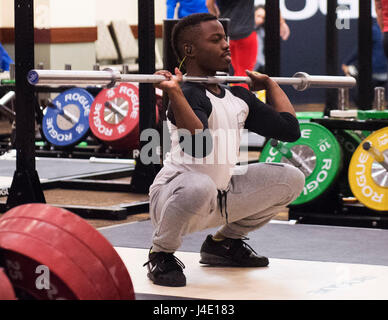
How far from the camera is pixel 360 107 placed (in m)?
6.31

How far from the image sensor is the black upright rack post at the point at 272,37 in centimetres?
495

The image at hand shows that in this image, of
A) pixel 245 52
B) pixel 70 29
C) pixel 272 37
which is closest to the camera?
pixel 272 37

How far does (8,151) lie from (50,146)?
1.07 feet

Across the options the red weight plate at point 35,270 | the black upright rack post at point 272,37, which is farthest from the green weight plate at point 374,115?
the red weight plate at point 35,270

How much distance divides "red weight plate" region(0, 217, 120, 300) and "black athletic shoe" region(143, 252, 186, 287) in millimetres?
805

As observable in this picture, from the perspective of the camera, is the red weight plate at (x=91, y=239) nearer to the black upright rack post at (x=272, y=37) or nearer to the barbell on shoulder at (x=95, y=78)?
the barbell on shoulder at (x=95, y=78)

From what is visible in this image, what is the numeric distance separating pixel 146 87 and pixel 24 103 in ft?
3.36

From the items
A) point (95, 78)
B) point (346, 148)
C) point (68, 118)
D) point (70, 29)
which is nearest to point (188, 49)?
point (95, 78)

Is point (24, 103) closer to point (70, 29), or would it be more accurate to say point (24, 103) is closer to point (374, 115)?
point (374, 115)

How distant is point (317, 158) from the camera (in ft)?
13.9

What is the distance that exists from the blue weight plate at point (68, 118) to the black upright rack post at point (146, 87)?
147 centimetres

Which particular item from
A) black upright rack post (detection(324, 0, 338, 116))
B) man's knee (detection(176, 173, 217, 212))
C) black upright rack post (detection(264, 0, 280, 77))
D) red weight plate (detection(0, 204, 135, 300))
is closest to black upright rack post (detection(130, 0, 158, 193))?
black upright rack post (detection(264, 0, 280, 77))

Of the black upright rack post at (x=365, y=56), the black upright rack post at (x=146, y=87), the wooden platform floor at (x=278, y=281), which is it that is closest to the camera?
the wooden platform floor at (x=278, y=281)
